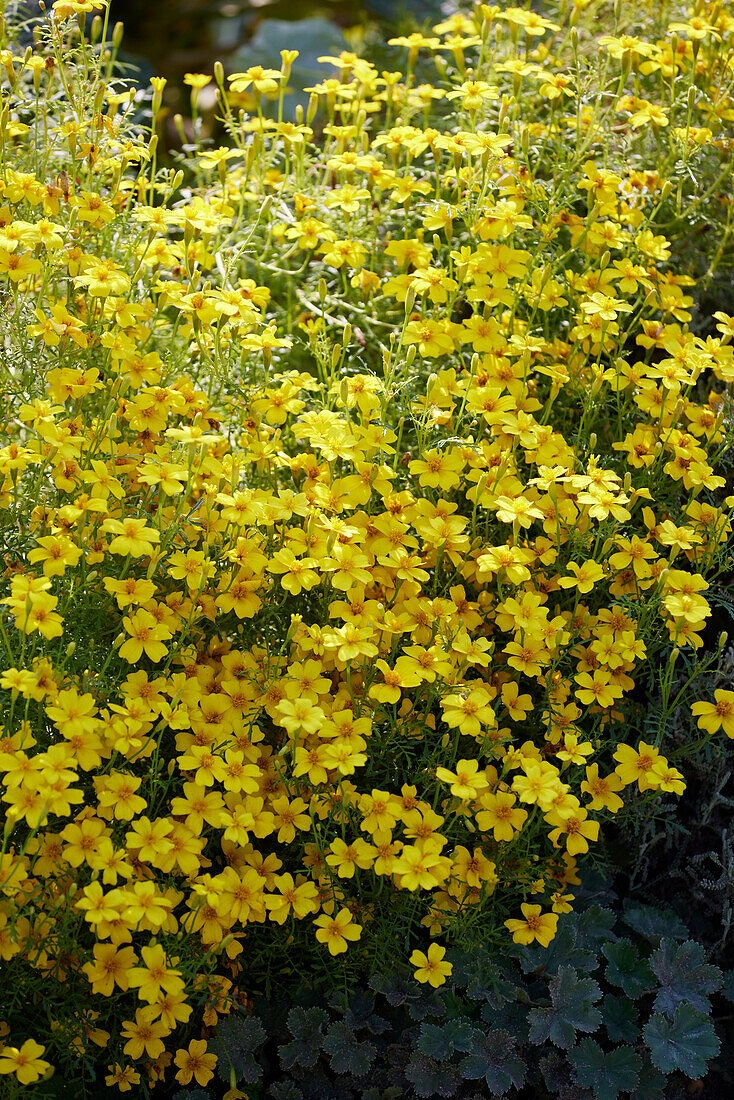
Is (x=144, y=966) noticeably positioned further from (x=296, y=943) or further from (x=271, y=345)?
(x=271, y=345)

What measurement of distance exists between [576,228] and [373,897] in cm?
133

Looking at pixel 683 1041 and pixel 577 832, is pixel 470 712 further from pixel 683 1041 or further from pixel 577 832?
pixel 683 1041

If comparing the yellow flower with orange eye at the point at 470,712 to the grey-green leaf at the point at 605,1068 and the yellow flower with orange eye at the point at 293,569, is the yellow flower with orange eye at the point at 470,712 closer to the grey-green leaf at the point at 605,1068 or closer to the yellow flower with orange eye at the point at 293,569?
the yellow flower with orange eye at the point at 293,569

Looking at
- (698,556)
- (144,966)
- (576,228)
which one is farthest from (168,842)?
(576,228)

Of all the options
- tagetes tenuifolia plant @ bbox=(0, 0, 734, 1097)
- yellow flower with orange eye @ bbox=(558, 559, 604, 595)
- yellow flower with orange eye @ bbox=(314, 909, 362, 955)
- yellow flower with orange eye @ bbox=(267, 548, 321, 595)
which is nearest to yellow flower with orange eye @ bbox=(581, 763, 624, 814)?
tagetes tenuifolia plant @ bbox=(0, 0, 734, 1097)

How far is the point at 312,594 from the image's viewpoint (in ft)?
5.71

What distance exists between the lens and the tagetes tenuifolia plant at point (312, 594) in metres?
1.44

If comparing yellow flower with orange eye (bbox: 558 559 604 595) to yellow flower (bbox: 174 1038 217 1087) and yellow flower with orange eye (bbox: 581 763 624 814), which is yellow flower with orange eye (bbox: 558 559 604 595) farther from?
yellow flower (bbox: 174 1038 217 1087)

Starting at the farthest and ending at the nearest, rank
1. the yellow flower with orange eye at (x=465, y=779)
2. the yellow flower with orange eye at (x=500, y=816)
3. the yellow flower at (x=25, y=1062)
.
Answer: the yellow flower with orange eye at (x=500, y=816), the yellow flower with orange eye at (x=465, y=779), the yellow flower at (x=25, y=1062)

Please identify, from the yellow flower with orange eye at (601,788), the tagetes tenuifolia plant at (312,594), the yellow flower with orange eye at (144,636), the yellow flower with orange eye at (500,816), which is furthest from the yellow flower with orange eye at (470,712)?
the yellow flower with orange eye at (144,636)

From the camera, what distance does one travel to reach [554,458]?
1.76 m

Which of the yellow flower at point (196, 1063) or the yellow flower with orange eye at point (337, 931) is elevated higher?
the yellow flower with orange eye at point (337, 931)

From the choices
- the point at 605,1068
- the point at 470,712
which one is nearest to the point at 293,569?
the point at 470,712

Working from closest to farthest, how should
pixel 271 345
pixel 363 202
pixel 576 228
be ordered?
pixel 271 345 < pixel 576 228 < pixel 363 202
